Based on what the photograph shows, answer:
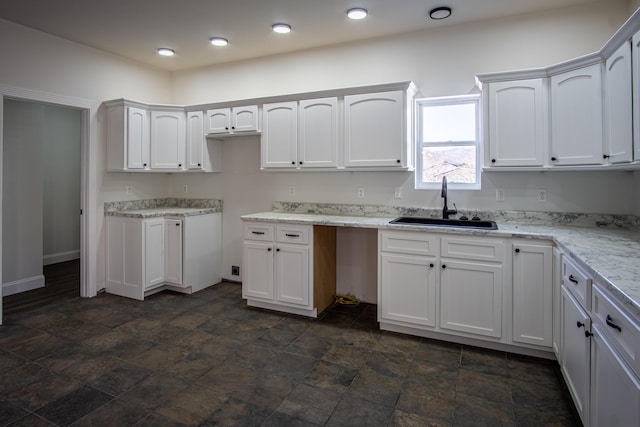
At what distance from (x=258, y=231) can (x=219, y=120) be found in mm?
1427

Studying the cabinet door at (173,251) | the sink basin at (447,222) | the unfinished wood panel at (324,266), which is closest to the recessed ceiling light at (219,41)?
the cabinet door at (173,251)

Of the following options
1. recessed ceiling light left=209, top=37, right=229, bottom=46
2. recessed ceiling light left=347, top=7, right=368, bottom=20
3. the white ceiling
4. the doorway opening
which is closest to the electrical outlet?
the white ceiling

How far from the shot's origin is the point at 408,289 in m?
3.00

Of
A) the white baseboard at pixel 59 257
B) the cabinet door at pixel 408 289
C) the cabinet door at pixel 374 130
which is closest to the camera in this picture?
the cabinet door at pixel 408 289

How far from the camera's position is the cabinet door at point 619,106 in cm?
209

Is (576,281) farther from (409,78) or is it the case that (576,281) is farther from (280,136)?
(280,136)

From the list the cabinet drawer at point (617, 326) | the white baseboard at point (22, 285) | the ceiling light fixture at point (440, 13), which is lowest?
the white baseboard at point (22, 285)

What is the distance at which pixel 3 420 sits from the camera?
1.97 m

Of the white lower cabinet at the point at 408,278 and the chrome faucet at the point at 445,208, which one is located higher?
the chrome faucet at the point at 445,208

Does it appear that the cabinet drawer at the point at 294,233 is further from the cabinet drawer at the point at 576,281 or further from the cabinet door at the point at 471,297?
the cabinet drawer at the point at 576,281

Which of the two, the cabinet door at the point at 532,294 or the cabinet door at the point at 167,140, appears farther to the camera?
the cabinet door at the point at 167,140

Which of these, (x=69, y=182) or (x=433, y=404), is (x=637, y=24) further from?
(x=69, y=182)

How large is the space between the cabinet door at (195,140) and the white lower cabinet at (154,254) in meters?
0.64

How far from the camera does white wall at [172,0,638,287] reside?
117 inches
